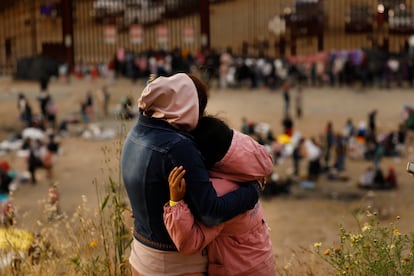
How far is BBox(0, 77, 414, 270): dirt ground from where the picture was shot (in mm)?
14320

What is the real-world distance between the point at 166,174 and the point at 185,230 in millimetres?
218

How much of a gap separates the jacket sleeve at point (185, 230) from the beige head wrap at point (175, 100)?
320mm

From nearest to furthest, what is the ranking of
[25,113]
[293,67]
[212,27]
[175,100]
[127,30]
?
[175,100]
[25,113]
[293,67]
[127,30]
[212,27]

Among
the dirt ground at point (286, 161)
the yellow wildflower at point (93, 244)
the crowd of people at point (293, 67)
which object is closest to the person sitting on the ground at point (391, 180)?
the dirt ground at point (286, 161)

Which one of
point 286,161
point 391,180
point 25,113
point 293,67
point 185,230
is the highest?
point 185,230

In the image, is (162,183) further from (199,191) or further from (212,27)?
(212,27)

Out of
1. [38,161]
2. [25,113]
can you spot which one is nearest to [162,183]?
[38,161]

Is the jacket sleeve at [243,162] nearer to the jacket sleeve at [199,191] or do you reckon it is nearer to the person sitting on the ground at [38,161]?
the jacket sleeve at [199,191]

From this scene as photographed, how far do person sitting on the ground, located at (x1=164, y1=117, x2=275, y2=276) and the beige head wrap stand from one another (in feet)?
0.27

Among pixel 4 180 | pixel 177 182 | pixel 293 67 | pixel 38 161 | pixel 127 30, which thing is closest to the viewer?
pixel 177 182

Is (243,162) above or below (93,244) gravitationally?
above

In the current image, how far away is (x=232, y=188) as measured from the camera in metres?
3.27

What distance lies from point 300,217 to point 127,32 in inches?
739

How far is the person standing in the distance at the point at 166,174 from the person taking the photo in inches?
124
